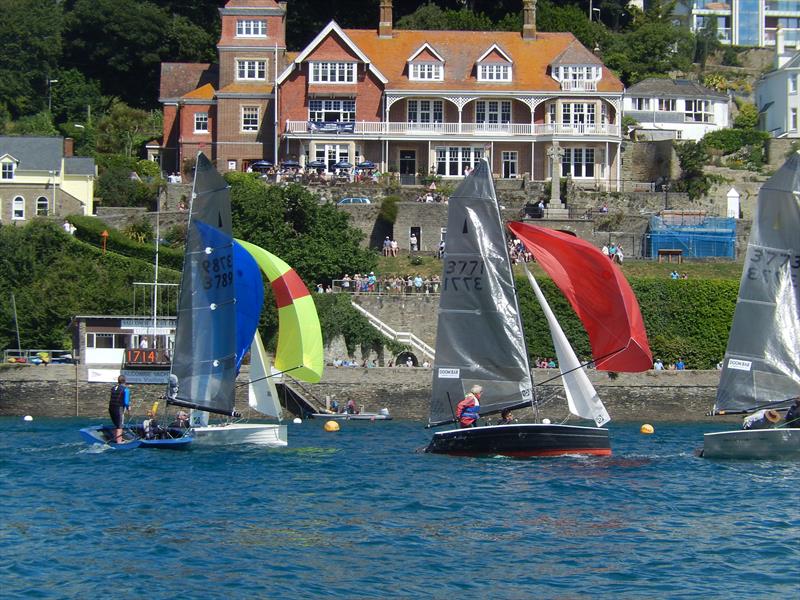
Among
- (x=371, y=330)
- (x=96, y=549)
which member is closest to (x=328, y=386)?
(x=371, y=330)

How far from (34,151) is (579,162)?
24200mm

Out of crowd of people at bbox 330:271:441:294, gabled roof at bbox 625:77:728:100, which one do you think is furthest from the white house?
crowd of people at bbox 330:271:441:294

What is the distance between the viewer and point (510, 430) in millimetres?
34656

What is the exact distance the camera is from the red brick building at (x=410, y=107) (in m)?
70.4

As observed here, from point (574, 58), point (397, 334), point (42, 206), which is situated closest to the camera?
point (397, 334)

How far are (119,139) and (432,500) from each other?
49676 millimetres

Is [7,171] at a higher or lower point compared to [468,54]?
lower

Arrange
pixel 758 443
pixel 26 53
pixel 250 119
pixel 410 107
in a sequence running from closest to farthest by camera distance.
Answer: pixel 758 443 → pixel 410 107 → pixel 250 119 → pixel 26 53

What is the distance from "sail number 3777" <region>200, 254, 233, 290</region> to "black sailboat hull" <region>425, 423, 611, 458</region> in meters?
6.22

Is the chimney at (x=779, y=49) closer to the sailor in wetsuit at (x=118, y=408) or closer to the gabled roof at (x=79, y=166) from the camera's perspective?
the gabled roof at (x=79, y=166)

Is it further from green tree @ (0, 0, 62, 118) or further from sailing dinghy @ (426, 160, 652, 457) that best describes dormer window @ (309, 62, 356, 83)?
sailing dinghy @ (426, 160, 652, 457)

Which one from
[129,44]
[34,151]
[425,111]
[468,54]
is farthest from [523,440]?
[129,44]

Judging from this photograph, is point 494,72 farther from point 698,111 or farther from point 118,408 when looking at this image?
point 118,408

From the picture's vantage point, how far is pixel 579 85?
71250mm
